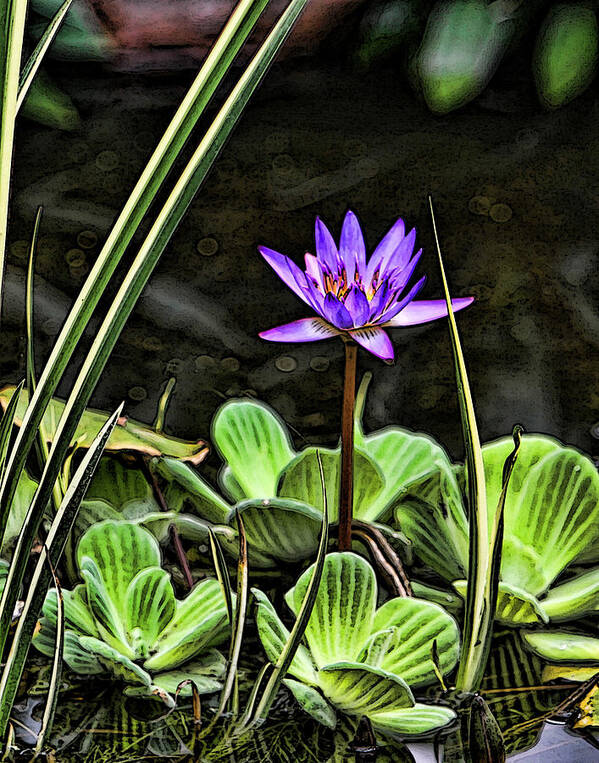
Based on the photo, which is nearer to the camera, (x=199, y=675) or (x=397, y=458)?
(x=199, y=675)

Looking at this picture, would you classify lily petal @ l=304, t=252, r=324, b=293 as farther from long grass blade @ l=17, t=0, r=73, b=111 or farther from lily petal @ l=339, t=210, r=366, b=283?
long grass blade @ l=17, t=0, r=73, b=111

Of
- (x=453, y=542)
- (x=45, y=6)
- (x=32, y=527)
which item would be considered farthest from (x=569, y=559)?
(x=45, y=6)

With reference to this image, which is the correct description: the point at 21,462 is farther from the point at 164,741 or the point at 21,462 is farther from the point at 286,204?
the point at 286,204

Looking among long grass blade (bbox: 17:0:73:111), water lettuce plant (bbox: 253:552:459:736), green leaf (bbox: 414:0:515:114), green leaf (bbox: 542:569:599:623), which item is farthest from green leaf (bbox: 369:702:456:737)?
green leaf (bbox: 414:0:515:114)

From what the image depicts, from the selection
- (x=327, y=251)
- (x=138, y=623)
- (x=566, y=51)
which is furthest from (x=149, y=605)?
(x=566, y=51)

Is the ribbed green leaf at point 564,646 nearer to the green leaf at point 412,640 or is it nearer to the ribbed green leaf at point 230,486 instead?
the green leaf at point 412,640

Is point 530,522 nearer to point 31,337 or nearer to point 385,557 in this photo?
point 385,557
